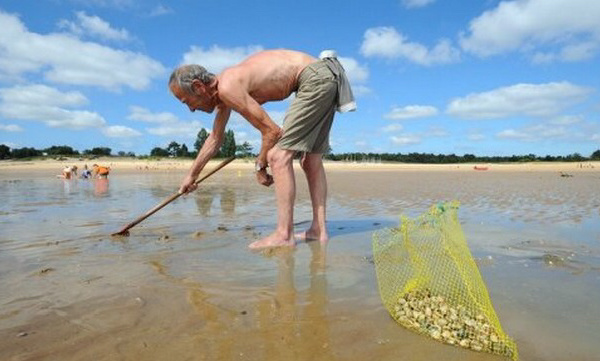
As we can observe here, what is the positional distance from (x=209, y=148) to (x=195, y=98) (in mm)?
766

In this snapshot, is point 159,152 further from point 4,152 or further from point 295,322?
point 295,322

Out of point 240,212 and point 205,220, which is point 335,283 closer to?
point 205,220

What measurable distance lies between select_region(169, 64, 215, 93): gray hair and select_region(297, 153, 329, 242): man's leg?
1.27 metres

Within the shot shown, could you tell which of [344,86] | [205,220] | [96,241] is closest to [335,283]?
[344,86]

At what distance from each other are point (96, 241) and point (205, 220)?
1.94m

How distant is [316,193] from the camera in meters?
5.03

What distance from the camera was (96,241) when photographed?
190 inches

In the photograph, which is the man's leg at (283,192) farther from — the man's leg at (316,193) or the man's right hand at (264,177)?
the man's leg at (316,193)

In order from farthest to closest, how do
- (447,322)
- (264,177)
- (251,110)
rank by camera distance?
(264,177) < (251,110) < (447,322)

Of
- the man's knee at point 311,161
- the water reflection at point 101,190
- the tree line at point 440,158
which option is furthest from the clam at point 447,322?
the tree line at point 440,158

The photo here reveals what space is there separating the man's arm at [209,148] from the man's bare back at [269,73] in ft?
1.87

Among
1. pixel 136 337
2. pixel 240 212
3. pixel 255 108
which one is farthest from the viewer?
pixel 240 212

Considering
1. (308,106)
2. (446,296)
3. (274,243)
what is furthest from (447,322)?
(308,106)

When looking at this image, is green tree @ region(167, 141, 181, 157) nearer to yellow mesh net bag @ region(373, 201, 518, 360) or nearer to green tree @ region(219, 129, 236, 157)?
green tree @ region(219, 129, 236, 157)
